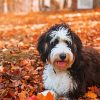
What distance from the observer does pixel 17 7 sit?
6222 centimetres

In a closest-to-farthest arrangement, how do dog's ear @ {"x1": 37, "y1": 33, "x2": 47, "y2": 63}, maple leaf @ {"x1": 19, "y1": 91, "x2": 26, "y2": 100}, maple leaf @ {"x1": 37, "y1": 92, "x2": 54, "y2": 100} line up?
maple leaf @ {"x1": 37, "y1": 92, "x2": 54, "y2": 100} < dog's ear @ {"x1": 37, "y1": 33, "x2": 47, "y2": 63} < maple leaf @ {"x1": 19, "y1": 91, "x2": 26, "y2": 100}

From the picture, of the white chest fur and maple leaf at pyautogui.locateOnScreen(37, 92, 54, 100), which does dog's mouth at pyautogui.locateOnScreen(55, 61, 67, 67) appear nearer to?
the white chest fur

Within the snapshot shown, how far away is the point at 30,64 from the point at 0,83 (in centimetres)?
125

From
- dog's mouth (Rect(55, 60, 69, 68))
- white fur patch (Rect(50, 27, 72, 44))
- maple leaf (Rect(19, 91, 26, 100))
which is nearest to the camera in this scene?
dog's mouth (Rect(55, 60, 69, 68))

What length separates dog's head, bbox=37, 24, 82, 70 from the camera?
253 inches

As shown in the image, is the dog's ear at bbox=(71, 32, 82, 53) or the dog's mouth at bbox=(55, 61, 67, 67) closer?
the dog's mouth at bbox=(55, 61, 67, 67)

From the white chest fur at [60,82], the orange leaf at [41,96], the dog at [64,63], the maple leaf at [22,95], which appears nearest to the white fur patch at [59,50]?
the dog at [64,63]

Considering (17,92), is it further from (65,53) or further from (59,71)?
(65,53)

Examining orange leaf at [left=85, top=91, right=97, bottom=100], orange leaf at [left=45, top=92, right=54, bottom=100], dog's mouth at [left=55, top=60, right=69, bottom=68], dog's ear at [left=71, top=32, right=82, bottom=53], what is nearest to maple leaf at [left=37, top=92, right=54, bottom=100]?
orange leaf at [left=45, top=92, right=54, bottom=100]

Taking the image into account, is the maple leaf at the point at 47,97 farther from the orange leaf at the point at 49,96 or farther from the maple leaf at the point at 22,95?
the maple leaf at the point at 22,95

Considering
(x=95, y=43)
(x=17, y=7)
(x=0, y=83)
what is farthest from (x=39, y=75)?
(x=17, y=7)

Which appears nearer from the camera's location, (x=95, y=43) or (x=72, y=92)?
(x=72, y=92)

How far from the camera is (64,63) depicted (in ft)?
21.5

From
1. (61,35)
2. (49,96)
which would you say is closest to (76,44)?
(61,35)
